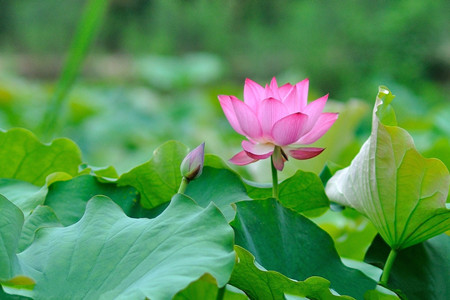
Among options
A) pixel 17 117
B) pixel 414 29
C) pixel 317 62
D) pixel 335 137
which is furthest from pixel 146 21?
pixel 335 137

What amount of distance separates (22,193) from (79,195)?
0.07 meters

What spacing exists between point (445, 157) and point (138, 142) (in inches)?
69.0

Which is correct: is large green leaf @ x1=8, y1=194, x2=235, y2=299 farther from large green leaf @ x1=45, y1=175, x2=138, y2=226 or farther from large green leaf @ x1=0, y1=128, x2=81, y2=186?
large green leaf @ x1=0, y1=128, x2=81, y2=186

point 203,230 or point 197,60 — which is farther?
point 197,60

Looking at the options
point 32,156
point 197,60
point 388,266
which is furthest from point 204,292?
point 197,60

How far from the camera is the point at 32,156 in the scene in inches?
26.7

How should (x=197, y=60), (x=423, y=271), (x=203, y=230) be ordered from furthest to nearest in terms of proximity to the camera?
(x=197, y=60), (x=423, y=271), (x=203, y=230)

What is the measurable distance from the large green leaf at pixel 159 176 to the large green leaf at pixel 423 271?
0.21 metres

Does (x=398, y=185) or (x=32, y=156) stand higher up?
(x=398, y=185)

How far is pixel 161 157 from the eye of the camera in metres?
0.60

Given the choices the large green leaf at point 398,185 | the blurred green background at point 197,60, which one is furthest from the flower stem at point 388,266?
the blurred green background at point 197,60

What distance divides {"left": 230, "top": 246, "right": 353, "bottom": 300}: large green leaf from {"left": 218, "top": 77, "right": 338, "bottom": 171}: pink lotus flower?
115 millimetres

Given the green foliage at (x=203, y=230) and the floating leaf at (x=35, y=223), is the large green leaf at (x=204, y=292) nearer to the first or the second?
the green foliage at (x=203, y=230)

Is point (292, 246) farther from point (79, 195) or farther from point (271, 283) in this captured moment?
point (79, 195)
